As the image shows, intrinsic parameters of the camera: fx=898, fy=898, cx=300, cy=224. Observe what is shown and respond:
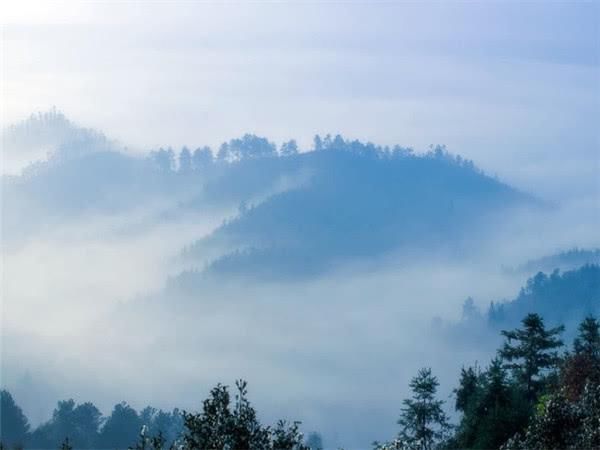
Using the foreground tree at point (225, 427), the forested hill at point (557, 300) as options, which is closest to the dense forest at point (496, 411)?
the foreground tree at point (225, 427)

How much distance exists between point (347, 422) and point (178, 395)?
28663 mm

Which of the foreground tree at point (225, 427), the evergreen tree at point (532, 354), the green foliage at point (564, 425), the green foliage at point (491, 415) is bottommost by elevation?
the foreground tree at point (225, 427)

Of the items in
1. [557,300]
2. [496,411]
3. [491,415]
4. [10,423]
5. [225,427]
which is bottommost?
[225,427]

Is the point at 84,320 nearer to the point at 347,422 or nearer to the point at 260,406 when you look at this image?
the point at 260,406

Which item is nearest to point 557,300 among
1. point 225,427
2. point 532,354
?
point 532,354

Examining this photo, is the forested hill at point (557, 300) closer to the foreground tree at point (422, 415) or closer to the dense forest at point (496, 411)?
the dense forest at point (496, 411)

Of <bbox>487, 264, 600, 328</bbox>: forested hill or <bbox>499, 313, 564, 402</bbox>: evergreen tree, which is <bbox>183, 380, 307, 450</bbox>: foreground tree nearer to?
<bbox>499, 313, 564, 402</bbox>: evergreen tree

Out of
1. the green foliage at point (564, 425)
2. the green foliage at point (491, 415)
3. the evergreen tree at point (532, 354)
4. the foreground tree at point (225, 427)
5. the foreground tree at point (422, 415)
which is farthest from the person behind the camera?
the evergreen tree at point (532, 354)

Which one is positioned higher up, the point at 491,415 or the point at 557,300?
the point at 557,300

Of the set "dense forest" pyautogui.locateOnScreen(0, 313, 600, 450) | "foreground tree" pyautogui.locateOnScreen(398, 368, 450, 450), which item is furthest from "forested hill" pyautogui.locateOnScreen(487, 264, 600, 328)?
"foreground tree" pyautogui.locateOnScreen(398, 368, 450, 450)

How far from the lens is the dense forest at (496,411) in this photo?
12.4 meters

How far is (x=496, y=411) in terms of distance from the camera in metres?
26.4

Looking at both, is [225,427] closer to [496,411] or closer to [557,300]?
[496,411]

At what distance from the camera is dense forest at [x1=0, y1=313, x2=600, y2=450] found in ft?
40.6
